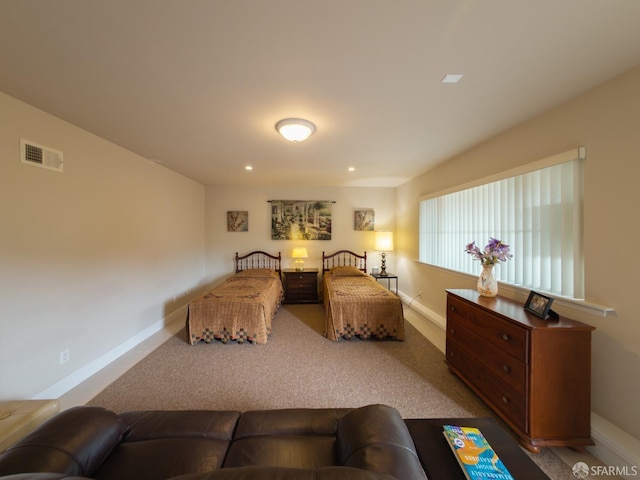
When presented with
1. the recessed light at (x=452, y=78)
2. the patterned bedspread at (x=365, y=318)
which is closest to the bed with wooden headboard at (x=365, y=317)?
the patterned bedspread at (x=365, y=318)

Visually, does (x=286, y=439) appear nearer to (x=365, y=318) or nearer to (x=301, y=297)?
(x=365, y=318)

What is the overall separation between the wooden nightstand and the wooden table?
12.0 feet

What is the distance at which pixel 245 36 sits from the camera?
4.13ft

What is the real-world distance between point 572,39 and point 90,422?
118 inches

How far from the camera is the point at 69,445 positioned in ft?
2.95

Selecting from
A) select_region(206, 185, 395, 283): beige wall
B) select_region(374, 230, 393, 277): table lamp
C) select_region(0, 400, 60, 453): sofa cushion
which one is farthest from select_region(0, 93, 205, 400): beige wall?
select_region(374, 230, 393, 277): table lamp

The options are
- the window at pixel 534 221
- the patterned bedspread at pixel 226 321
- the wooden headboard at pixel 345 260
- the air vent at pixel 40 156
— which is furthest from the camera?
the wooden headboard at pixel 345 260

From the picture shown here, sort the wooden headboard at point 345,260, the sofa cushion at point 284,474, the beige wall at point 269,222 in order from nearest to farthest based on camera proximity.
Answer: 1. the sofa cushion at point 284,474
2. the beige wall at point 269,222
3. the wooden headboard at point 345,260

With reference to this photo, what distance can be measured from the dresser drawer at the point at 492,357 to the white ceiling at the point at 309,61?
1913 mm

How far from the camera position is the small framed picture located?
165 cm

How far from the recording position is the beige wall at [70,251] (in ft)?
5.99

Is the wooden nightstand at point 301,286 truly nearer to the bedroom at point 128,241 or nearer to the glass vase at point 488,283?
the bedroom at point 128,241

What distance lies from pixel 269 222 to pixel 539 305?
14.6 feet

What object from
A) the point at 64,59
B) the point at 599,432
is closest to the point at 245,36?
the point at 64,59
